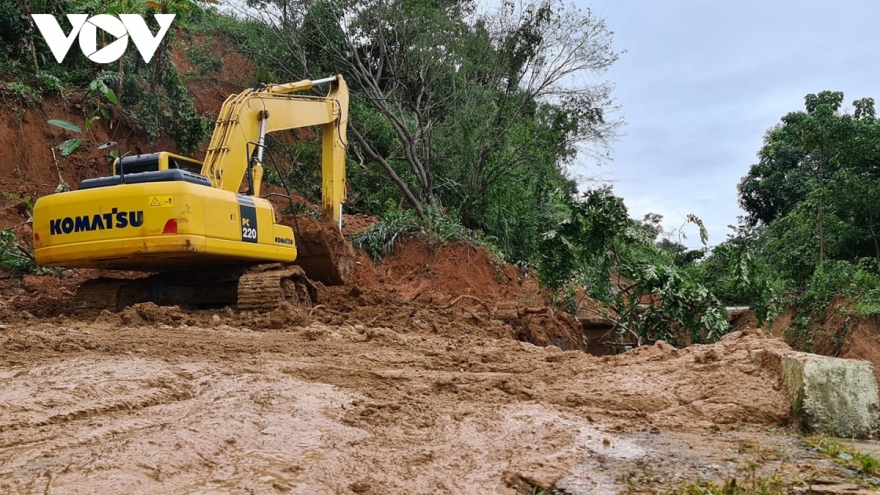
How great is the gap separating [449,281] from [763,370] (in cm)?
904

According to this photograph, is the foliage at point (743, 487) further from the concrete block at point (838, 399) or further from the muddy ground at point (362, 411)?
the concrete block at point (838, 399)

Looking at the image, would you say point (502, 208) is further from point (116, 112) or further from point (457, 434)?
point (457, 434)

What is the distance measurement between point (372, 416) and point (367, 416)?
0.03 metres

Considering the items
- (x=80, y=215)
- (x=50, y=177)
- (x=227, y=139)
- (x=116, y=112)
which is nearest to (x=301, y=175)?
(x=116, y=112)

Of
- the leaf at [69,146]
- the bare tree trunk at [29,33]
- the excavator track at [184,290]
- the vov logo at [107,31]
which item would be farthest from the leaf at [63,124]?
the excavator track at [184,290]

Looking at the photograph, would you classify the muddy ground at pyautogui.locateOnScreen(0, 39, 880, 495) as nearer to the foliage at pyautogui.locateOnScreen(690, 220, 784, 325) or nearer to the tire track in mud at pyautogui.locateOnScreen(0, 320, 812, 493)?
the tire track in mud at pyautogui.locateOnScreen(0, 320, 812, 493)

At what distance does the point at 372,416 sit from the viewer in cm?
473

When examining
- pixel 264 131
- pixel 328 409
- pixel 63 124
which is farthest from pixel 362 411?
pixel 63 124

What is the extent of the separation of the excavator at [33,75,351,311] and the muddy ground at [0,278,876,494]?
139 cm

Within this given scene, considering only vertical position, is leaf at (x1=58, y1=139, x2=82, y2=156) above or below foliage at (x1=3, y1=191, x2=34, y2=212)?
above

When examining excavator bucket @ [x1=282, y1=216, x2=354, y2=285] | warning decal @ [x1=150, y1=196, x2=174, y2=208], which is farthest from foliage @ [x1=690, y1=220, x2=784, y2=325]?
warning decal @ [x1=150, y1=196, x2=174, y2=208]

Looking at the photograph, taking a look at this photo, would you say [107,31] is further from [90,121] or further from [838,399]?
[838,399]

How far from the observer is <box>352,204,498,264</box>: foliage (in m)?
14.6

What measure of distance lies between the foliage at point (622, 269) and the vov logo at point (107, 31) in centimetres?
957
